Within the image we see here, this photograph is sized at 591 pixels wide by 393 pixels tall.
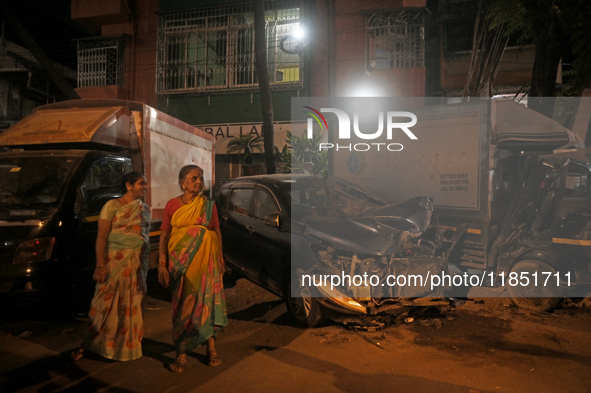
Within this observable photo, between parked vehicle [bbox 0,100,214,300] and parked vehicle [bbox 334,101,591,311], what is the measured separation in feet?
13.6

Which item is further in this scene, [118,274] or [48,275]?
[48,275]

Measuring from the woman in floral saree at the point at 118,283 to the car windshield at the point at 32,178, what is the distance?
1.68 metres

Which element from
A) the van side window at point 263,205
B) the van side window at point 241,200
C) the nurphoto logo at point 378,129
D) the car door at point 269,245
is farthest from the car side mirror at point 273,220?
the nurphoto logo at point 378,129

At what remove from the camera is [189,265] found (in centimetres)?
367

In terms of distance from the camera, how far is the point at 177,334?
370 centimetres

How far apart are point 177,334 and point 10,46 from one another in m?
18.1

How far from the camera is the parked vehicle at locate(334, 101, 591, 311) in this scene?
210 inches

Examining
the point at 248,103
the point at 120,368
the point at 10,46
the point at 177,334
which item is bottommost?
the point at 120,368

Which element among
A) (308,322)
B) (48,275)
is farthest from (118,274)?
(308,322)

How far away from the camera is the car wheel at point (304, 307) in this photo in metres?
4.66

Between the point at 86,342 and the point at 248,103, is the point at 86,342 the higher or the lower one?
the lower one

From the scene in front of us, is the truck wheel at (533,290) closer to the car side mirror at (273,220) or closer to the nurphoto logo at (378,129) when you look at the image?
the nurphoto logo at (378,129)

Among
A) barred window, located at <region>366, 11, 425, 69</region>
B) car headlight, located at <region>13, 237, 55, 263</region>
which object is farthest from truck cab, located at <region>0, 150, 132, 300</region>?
barred window, located at <region>366, 11, 425, 69</region>

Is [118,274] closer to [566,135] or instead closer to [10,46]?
[566,135]
